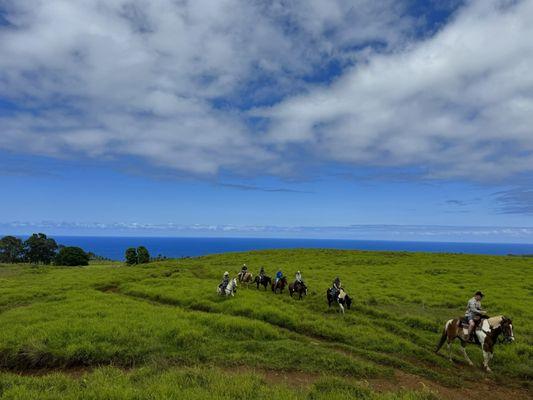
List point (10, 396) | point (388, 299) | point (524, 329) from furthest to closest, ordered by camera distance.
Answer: point (388, 299), point (524, 329), point (10, 396)

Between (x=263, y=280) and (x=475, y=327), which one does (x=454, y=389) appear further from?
(x=263, y=280)

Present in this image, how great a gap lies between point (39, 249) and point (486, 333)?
101741mm

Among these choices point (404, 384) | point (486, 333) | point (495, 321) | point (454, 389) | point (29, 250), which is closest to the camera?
point (404, 384)

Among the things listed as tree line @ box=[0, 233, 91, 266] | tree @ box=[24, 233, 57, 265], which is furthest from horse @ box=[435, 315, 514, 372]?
tree @ box=[24, 233, 57, 265]

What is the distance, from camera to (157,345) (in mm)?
15391

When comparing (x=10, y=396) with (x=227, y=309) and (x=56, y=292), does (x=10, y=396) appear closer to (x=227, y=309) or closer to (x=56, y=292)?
(x=227, y=309)

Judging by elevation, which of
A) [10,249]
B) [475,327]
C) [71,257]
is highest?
[475,327]

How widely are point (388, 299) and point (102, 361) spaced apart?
2029cm

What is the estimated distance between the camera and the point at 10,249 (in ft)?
300

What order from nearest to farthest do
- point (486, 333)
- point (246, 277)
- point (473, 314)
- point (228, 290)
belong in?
point (486, 333) < point (473, 314) < point (228, 290) < point (246, 277)

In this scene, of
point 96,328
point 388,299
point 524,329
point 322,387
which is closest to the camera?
point 322,387

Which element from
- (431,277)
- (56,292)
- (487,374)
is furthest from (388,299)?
(56,292)

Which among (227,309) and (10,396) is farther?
(227,309)

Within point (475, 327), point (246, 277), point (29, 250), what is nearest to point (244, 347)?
point (475, 327)
